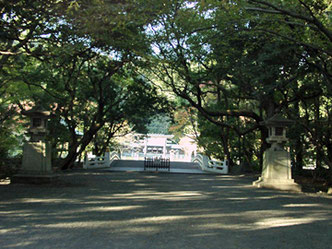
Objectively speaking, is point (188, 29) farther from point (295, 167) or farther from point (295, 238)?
point (295, 167)

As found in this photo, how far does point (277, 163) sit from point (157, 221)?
319 inches

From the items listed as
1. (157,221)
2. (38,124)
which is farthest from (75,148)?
(157,221)

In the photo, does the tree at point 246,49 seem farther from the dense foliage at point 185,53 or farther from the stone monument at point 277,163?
the stone monument at point 277,163

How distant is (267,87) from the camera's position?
13.1 m

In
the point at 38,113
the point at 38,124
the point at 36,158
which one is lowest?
the point at 36,158

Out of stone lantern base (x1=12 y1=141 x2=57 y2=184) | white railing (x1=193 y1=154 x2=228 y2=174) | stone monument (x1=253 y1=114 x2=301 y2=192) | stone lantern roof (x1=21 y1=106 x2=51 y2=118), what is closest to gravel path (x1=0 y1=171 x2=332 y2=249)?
stone lantern base (x1=12 y1=141 x2=57 y2=184)

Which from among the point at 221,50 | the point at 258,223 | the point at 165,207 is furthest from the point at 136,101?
the point at 258,223

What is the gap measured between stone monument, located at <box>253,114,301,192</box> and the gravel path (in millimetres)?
3195

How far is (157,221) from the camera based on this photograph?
257 inches

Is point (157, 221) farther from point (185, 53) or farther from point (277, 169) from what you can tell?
point (185, 53)

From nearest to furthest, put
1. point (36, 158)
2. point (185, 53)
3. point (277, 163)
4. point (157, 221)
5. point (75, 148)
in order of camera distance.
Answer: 1. point (157, 221)
2. point (36, 158)
3. point (277, 163)
4. point (185, 53)
5. point (75, 148)

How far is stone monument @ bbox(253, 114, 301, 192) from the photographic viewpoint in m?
13.1

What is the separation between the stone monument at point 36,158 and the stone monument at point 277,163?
8.23 meters

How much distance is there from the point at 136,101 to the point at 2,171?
8384mm
